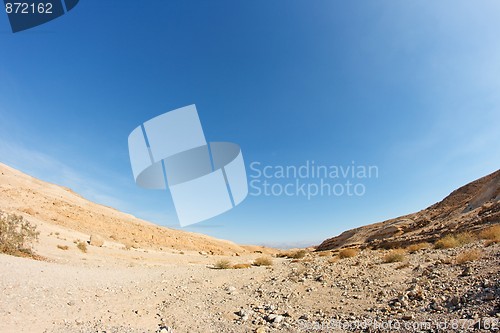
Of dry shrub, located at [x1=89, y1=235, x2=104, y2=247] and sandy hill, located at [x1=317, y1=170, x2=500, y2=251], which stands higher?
dry shrub, located at [x1=89, y1=235, x2=104, y2=247]

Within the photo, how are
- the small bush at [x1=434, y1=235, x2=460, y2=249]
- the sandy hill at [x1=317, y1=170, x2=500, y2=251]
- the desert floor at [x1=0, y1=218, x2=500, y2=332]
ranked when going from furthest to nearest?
the sandy hill at [x1=317, y1=170, x2=500, y2=251]
the small bush at [x1=434, y1=235, x2=460, y2=249]
the desert floor at [x1=0, y1=218, x2=500, y2=332]

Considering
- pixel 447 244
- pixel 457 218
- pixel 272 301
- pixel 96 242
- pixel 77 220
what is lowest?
pixel 457 218

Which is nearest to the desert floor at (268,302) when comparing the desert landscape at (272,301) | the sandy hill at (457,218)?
the desert landscape at (272,301)

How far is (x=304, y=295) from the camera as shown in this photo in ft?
25.6

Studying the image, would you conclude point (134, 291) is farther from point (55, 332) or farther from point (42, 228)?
point (42, 228)

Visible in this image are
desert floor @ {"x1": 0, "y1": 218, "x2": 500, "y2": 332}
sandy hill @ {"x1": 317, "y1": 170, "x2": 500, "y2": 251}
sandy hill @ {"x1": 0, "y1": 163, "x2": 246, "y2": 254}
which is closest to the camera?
desert floor @ {"x1": 0, "y1": 218, "x2": 500, "y2": 332}

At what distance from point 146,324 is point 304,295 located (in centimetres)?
418

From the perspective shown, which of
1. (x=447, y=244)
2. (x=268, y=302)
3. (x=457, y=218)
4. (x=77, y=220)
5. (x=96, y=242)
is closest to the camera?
(x=268, y=302)

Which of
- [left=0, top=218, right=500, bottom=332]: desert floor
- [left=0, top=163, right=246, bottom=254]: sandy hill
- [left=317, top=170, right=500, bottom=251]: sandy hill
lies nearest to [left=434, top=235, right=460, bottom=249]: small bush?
[left=0, top=218, right=500, bottom=332]: desert floor

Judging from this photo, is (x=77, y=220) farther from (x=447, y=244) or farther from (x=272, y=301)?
(x=447, y=244)

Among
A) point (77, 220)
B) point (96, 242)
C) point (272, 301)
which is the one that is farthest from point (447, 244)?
point (77, 220)

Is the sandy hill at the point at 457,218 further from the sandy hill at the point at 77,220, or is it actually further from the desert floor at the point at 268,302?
the sandy hill at the point at 77,220

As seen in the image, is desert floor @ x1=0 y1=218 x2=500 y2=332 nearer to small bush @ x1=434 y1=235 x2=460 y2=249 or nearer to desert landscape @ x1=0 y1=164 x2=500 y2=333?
desert landscape @ x1=0 y1=164 x2=500 y2=333

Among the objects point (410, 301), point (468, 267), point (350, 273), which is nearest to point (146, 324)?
point (410, 301)
